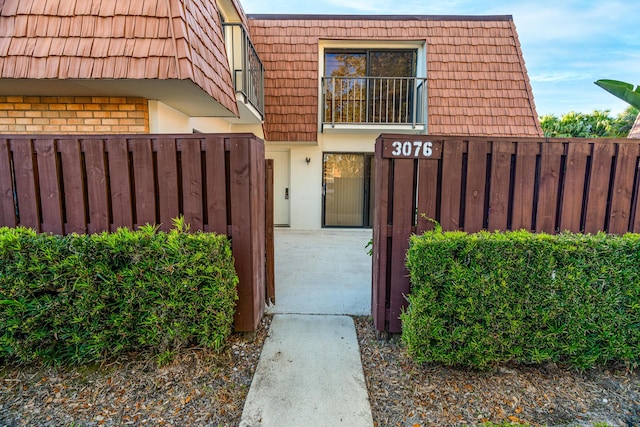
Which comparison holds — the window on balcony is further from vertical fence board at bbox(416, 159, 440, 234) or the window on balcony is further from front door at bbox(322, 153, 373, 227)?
vertical fence board at bbox(416, 159, 440, 234)

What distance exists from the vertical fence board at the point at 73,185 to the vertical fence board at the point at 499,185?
12.3 ft

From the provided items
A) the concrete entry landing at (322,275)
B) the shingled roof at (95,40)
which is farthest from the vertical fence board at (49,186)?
the concrete entry landing at (322,275)

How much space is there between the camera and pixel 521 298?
8.07 feet

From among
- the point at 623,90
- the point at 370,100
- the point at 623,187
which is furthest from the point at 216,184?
the point at 370,100

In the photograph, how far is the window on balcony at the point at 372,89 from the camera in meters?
8.61

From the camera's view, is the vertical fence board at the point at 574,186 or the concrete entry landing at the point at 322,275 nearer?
the vertical fence board at the point at 574,186

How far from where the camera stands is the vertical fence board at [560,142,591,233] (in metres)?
2.95

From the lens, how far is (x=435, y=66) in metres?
8.47

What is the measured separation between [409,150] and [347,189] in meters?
6.44

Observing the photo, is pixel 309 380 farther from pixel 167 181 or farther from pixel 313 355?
pixel 167 181

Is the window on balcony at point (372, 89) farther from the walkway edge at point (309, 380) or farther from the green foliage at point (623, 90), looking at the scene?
the walkway edge at point (309, 380)

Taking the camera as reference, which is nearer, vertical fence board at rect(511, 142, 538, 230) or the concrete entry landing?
vertical fence board at rect(511, 142, 538, 230)

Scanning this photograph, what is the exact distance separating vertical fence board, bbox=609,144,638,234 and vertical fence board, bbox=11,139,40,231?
5.34 m

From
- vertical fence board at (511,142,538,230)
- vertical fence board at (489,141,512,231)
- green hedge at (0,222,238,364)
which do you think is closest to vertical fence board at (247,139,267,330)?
green hedge at (0,222,238,364)
